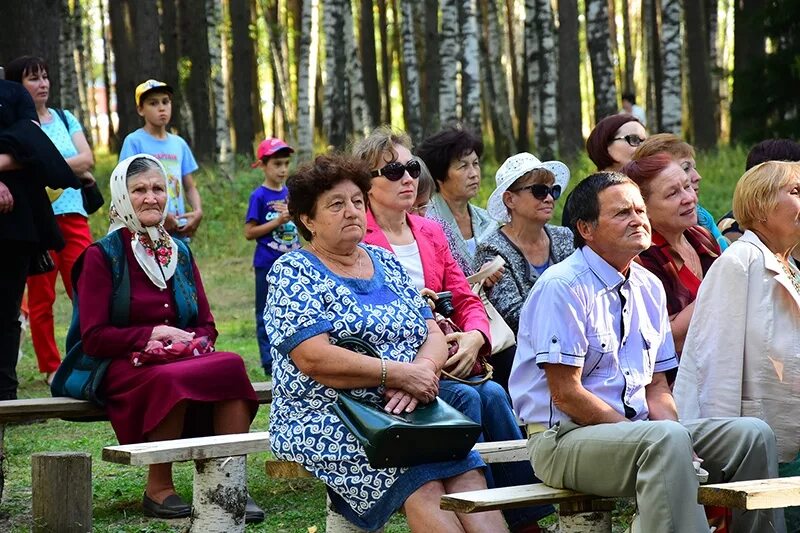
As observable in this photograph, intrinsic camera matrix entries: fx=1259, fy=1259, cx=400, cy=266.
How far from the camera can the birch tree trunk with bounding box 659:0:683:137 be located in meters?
18.5

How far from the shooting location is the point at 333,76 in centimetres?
2391

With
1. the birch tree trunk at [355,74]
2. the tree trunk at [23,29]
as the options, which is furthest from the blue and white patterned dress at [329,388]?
the birch tree trunk at [355,74]

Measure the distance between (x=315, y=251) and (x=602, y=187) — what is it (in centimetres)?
125

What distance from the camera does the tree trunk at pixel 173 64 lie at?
23891 millimetres

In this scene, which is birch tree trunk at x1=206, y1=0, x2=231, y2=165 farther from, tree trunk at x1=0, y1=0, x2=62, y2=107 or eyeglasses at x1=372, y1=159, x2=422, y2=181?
eyeglasses at x1=372, y1=159, x2=422, y2=181

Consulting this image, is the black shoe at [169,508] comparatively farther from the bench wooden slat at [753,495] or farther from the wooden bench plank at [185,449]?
the bench wooden slat at [753,495]

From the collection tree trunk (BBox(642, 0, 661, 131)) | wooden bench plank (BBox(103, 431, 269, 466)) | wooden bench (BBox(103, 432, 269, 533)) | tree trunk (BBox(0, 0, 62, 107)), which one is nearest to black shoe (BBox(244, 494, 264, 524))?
wooden bench (BBox(103, 432, 269, 533))

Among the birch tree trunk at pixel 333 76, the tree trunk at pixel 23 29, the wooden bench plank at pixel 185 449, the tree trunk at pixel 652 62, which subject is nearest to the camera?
the wooden bench plank at pixel 185 449

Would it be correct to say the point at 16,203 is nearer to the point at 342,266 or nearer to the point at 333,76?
the point at 342,266

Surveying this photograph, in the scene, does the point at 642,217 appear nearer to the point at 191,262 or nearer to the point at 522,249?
the point at 522,249

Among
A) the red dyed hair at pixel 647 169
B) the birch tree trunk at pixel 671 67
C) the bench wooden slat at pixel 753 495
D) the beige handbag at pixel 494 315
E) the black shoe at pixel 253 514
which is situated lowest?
the black shoe at pixel 253 514

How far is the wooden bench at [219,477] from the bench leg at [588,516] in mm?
1449

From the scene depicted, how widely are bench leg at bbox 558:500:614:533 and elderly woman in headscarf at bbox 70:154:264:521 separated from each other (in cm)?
200

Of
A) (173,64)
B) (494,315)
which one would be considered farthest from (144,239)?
(173,64)
